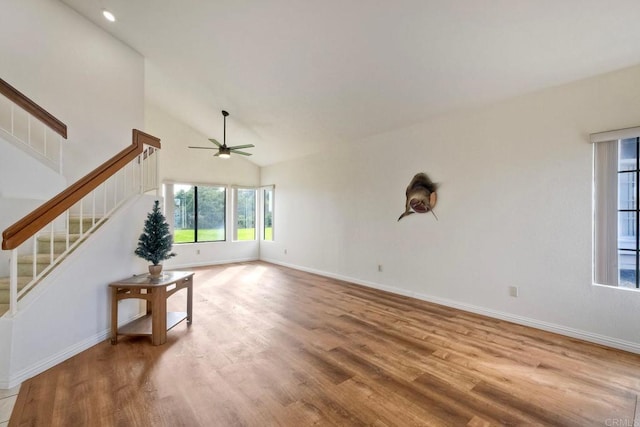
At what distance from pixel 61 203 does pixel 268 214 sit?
564cm

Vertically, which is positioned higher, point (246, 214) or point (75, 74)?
point (75, 74)

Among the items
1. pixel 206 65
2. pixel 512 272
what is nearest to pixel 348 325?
pixel 512 272

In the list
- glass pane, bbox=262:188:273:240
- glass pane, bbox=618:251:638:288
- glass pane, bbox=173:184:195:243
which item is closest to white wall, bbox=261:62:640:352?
glass pane, bbox=618:251:638:288

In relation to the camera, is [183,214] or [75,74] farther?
[183,214]

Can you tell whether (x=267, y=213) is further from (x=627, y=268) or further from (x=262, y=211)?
(x=627, y=268)

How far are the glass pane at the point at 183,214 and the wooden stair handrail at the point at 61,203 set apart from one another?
381 cm

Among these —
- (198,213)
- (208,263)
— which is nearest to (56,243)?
(198,213)

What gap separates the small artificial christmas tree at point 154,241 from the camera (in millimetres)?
3021

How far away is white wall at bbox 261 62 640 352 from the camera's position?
2.98 meters

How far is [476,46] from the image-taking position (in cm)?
286

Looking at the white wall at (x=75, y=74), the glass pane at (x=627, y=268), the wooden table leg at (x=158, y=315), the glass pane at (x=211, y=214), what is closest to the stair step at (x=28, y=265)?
the wooden table leg at (x=158, y=315)

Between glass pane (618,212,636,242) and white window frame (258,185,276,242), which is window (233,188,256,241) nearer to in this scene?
white window frame (258,185,276,242)

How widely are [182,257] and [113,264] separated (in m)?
4.11

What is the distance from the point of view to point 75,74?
420 centimetres
